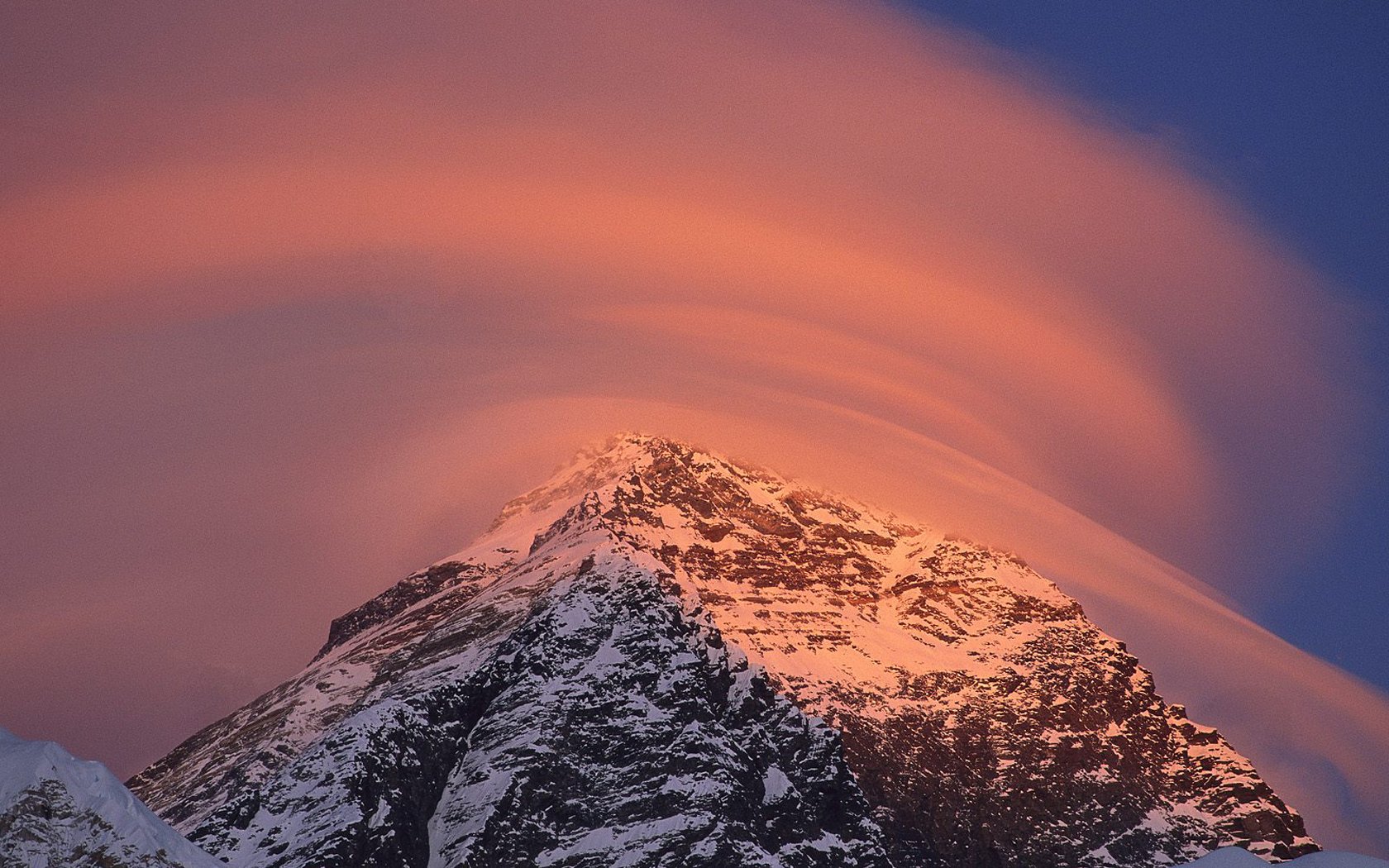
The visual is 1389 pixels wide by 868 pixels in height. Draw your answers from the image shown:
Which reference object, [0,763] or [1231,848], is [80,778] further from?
[1231,848]

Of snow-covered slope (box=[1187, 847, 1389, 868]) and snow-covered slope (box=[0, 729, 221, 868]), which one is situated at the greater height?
snow-covered slope (box=[1187, 847, 1389, 868])

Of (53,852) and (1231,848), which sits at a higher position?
(1231,848)

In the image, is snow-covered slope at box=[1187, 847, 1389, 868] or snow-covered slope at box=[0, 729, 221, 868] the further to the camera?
snow-covered slope at box=[1187, 847, 1389, 868]

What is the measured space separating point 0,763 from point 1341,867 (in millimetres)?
90579

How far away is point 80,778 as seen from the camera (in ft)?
521

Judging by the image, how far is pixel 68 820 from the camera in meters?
157

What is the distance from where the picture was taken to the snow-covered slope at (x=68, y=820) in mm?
155125

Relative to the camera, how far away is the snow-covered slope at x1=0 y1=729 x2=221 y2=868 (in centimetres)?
15512

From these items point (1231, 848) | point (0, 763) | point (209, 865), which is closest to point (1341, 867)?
point (1231, 848)

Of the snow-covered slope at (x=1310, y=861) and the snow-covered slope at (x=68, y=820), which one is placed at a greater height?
the snow-covered slope at (x=1310, y=861)

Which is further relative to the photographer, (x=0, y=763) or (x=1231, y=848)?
(x=1231, y=848)

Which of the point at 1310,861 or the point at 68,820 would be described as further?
the point at 1310,861

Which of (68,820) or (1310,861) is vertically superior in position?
(1310,861)

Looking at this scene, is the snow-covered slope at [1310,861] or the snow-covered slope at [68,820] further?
the snow-covered slope at [1310,861]
